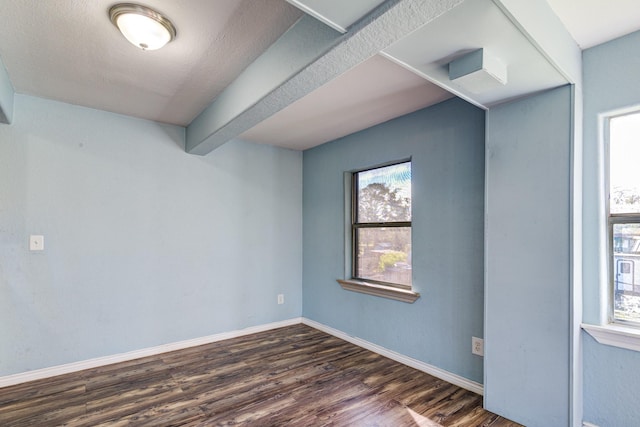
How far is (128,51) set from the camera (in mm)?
2074

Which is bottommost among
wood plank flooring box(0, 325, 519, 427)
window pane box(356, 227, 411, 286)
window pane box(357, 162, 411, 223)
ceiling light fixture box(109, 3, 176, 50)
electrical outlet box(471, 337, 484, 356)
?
wood plank flooring box(0, 325, 519, 427)

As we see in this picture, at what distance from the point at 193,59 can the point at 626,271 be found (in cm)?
294

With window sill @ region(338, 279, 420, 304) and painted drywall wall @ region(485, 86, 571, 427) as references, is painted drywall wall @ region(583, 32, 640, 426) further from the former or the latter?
window sill @ region(338, 279, 420, 304)

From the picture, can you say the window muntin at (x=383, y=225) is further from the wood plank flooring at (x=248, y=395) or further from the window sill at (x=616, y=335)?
the window sill at (x=616, y=335)

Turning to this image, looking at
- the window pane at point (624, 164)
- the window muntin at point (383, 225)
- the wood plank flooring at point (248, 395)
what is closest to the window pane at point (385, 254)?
the window muntin at point (383, 225)

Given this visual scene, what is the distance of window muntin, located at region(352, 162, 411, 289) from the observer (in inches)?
128

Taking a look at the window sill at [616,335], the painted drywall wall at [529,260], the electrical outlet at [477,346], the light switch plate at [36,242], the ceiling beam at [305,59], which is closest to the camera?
the ceiling beam at [305,59]

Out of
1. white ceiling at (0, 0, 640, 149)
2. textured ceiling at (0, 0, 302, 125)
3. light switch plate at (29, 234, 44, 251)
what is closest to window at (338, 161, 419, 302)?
white ceiling at (0, 0, 640, 149)

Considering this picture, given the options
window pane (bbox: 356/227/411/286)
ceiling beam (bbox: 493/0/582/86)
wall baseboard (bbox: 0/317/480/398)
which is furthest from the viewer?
window pane (bbox: 356/227/411/286)

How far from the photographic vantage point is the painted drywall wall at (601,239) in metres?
1.85

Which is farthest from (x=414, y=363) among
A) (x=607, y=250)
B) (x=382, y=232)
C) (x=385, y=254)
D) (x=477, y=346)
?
(x=607, y=250)

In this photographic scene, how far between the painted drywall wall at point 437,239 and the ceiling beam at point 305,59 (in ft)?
4.62

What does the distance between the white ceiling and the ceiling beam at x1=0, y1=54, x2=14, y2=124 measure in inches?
1.9

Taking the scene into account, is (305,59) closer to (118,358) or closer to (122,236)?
(122,236)
